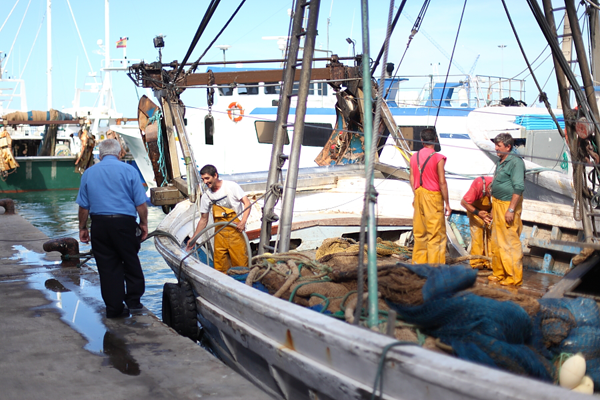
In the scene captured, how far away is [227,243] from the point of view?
20.8ft

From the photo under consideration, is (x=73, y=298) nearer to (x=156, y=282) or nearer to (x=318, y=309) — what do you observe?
(x=318, y=309)

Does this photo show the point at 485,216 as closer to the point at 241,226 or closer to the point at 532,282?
the point at 532,282

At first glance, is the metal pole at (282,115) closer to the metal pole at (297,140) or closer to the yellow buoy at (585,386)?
the metal pole at (297,140)

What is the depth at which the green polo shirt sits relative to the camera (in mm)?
5500

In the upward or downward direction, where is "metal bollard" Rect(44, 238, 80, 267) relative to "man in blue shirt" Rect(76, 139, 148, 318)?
Answer: downward

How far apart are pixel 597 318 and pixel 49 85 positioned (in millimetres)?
39179

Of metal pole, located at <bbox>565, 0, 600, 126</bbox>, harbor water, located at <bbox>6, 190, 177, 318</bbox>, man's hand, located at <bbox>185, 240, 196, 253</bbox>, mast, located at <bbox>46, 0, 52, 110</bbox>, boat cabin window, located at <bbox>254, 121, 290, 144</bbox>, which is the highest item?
mast, located at <bbox>46, 0, 52, 110</bbox>

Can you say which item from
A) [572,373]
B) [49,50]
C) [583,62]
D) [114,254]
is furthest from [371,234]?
[49,50]

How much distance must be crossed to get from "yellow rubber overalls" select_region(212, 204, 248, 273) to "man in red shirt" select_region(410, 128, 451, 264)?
1.95 meters

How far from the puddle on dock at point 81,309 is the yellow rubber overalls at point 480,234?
4.03m

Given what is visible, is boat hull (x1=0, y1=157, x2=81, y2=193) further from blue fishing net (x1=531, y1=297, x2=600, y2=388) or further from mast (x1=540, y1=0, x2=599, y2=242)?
blue fishing net (x1=531, y1=297, x2=600, y2=388)

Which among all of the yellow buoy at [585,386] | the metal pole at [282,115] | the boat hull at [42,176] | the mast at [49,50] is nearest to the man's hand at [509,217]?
the metal pole at [282,115]

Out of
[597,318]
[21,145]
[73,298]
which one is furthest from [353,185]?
[21,145]

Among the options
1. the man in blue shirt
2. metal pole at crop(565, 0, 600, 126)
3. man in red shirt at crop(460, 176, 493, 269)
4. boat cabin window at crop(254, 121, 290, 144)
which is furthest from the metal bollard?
boat cabin window at crop(254, 121, 290, 144)
